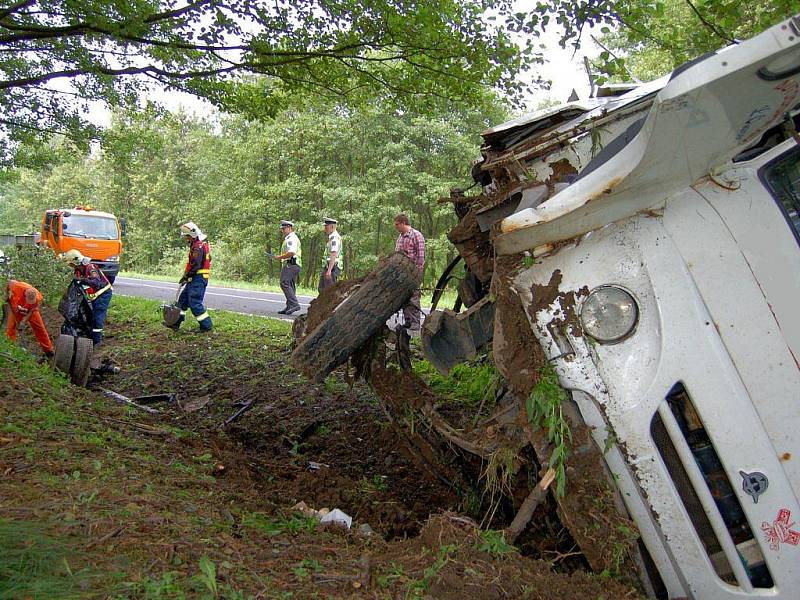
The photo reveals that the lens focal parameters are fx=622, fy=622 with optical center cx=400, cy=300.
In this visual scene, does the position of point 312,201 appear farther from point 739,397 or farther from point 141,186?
point 739,397

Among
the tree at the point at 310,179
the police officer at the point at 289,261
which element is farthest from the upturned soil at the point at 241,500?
the tree at the point at 310,179

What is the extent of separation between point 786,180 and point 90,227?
19978 millimetres

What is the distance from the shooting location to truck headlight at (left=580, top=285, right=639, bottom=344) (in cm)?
225

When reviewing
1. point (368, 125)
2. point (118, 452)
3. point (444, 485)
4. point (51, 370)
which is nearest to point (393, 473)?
point (444, 485)

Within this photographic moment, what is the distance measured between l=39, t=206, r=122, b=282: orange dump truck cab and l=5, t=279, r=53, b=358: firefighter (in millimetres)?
11638

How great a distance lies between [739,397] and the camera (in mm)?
2123

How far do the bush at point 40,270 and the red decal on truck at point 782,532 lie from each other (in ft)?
42.6

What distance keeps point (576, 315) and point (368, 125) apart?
22650 millimetres

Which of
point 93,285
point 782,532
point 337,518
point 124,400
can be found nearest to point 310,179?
point 93,285

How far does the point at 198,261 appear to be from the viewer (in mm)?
9516

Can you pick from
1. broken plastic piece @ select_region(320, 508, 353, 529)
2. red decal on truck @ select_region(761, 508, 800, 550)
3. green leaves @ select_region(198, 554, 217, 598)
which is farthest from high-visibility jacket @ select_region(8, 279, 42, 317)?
red decal on truck @ select_region(761, 508, 800, 550)

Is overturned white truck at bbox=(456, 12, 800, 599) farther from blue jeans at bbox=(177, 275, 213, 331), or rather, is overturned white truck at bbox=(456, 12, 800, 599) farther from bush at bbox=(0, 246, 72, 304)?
bush at bbox=(0, 246, 72, 304)

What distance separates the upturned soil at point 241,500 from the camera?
81.3 inches

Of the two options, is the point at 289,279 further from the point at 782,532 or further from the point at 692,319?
the point at 782,532
